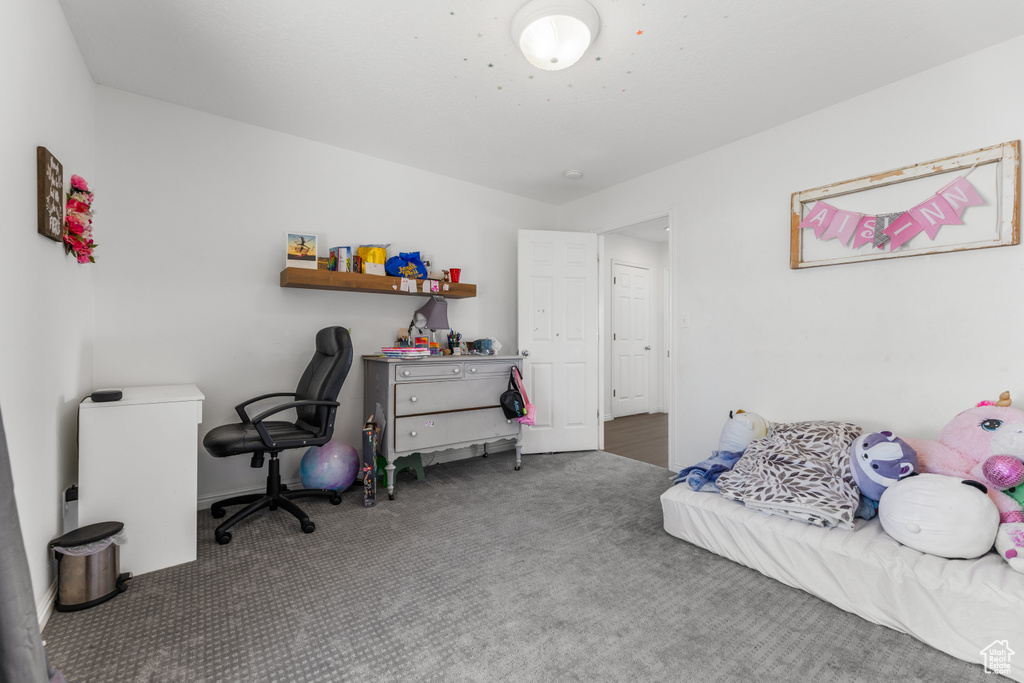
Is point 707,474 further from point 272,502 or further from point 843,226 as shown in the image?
point 272,502

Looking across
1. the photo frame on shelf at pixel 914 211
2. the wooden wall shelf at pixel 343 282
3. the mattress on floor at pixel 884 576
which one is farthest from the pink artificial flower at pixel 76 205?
the photo frame on shelf at pixel 914 211

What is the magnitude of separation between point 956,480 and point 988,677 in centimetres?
66

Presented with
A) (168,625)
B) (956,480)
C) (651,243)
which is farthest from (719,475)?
(651,243)

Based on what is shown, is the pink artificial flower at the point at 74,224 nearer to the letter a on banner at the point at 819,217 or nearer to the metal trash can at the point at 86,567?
A: the metal trash can at the point at 86,567

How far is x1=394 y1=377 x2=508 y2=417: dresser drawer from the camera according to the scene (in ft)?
10.2

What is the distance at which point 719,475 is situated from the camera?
246 cm

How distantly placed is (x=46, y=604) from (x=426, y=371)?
2.06 meters

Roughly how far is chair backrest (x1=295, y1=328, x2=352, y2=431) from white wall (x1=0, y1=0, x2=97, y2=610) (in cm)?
105

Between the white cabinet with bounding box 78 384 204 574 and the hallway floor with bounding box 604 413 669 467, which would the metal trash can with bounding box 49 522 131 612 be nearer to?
the white cabinet with bounding box 78 384 204 574

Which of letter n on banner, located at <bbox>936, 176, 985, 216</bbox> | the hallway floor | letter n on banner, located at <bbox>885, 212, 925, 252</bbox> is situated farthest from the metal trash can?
letter n on banner, located at <bbox>936, 176, 985, 216</bbox>

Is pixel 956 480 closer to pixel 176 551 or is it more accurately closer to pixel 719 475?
pixel 719 475

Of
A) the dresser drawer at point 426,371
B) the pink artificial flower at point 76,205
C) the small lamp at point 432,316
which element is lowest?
the dresser drawer at point 426,371

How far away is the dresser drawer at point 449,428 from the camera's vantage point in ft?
10.2

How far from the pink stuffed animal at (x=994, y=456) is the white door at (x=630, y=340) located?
3.93m
